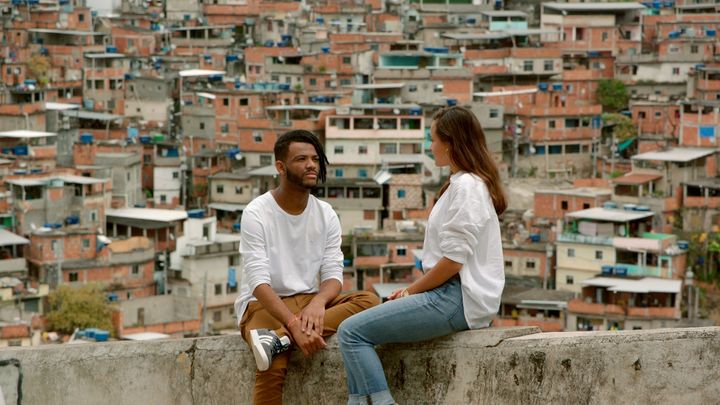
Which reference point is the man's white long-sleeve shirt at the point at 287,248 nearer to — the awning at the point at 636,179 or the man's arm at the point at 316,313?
the man's arm at the point at 316,313

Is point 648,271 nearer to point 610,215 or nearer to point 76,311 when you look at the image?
point 610,215

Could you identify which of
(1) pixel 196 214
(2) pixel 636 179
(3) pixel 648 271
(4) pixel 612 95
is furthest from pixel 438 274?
(4) pixel 612 95

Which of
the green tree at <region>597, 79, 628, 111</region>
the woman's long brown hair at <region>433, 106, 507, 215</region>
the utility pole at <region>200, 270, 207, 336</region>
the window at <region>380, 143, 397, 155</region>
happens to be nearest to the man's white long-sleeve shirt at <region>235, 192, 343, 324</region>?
the woman's long brown hair at <region>433, 106, 507, 215</region>

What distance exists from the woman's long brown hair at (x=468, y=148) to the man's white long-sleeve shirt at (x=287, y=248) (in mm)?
484

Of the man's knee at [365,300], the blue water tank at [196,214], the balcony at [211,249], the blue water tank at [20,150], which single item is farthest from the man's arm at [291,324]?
the blue water tank at [20,150]

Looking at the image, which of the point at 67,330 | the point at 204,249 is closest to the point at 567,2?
the point at 204,249

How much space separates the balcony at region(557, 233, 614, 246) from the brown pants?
2491 centimetres

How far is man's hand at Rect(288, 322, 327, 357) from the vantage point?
634 cm

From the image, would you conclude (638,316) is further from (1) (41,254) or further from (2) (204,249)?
(1) (41,254)

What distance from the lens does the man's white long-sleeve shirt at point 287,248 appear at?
6.48 metres

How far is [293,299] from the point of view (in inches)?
258

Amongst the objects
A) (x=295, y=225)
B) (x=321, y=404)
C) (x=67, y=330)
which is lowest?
(x=67, y=330)

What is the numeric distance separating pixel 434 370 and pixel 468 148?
75 centimetres

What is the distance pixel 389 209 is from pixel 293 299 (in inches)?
1147
